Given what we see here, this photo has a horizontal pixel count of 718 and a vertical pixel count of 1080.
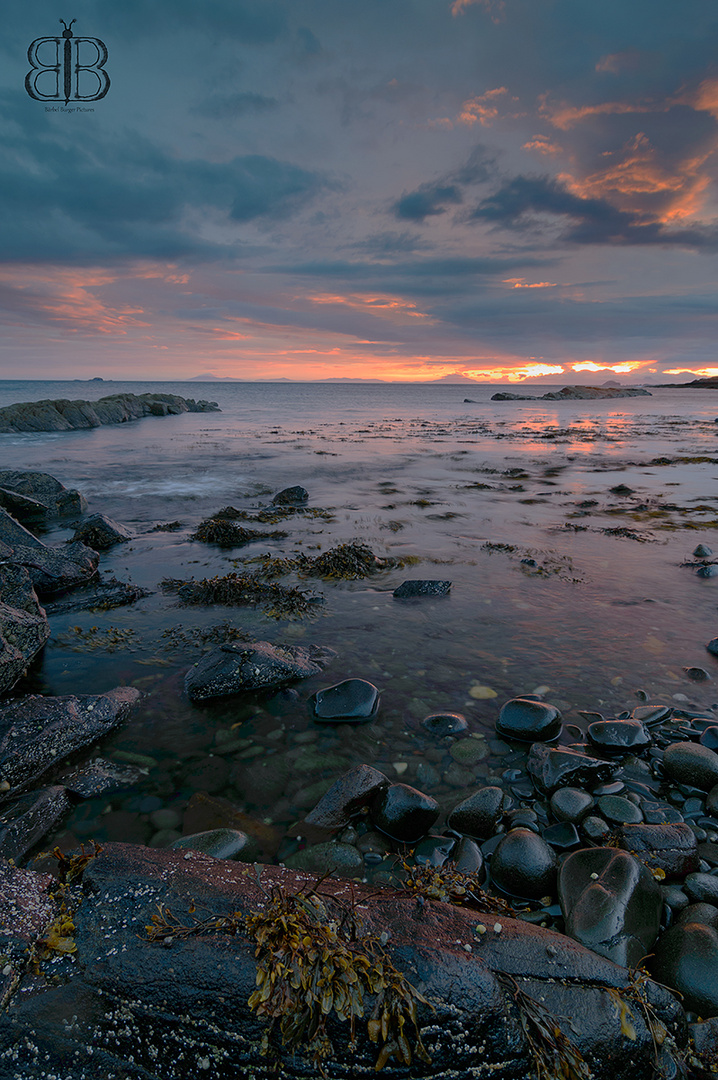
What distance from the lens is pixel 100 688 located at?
4.85 metres

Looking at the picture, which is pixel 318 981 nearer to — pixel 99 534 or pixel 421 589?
pixel 421 589

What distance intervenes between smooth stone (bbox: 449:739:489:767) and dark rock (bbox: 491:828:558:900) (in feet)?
3.00

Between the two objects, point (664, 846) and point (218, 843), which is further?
point (218, 843)

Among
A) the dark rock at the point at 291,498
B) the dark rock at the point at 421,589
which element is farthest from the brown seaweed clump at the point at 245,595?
the dark rock at the point at 291,498

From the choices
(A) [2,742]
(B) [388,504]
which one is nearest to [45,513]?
(B) [388,504]

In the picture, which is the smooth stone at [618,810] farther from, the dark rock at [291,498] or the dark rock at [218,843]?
the dark rock at [291,498]

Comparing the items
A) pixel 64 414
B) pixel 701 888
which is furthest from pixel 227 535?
pixel 64 414

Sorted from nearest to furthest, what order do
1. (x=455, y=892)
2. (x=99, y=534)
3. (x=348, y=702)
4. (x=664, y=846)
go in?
(x=455, y=892), (x=664, y=846), (x=348, y=702), (x=99, y=534)

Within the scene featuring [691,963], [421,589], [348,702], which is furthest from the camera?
[421,589]

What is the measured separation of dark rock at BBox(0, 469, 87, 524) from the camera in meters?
11.9

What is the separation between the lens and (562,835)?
3.13 m

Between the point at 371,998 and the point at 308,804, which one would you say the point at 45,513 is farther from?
the point at 371,998

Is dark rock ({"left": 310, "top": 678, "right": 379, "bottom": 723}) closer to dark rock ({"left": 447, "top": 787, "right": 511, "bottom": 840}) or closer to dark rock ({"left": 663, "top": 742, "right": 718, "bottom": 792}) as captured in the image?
dark rock ({"left": 447, "top": 787, "right": 511, "bottom": 840})

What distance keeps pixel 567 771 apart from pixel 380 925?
2.07 metres
